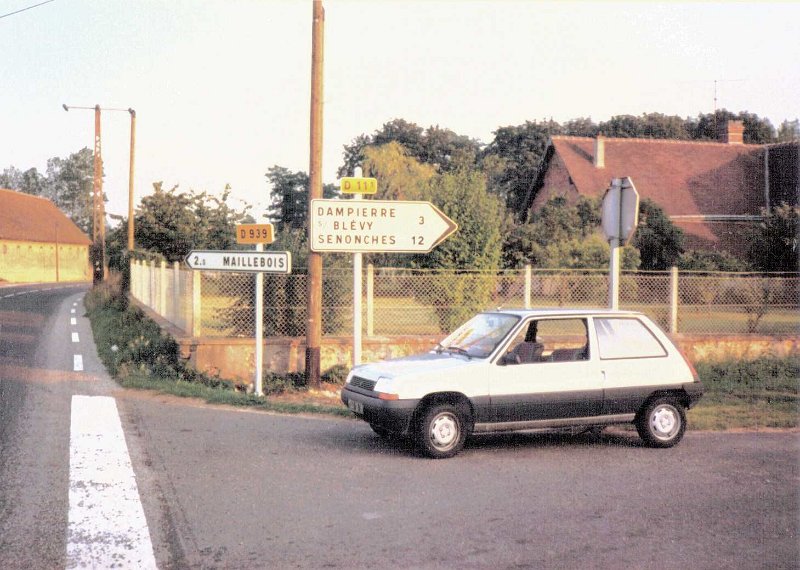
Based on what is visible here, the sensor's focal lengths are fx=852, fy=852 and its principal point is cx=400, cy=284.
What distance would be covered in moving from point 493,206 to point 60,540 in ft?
46.9

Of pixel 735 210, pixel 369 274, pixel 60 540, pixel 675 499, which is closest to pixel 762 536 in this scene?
pixel 675 499

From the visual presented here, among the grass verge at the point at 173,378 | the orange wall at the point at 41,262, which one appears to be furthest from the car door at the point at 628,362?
the orange wall at the point at 41,262

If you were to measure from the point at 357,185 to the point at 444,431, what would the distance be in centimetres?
475

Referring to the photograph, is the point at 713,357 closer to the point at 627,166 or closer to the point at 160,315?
the point at 160,315

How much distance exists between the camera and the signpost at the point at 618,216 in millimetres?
11500

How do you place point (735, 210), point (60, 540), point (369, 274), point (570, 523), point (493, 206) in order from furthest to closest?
point (735, 210), point (493, 206), point (369, 274), point (570, 523), point (60, 540)

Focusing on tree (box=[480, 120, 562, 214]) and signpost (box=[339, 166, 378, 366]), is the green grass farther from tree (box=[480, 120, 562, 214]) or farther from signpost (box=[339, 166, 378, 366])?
tree (box=[480, 120, 562, 214])

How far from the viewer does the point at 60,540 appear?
548 centimetres

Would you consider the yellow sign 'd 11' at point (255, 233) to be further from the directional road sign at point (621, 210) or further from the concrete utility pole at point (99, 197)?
the concrete utility pole at point (99, 197)

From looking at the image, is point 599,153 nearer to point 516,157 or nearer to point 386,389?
point 516,157

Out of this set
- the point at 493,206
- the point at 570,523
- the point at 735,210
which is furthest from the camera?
the point at 735,210

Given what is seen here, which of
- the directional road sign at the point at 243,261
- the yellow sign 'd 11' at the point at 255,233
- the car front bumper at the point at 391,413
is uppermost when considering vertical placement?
the yellow sign 'd 11' at the point at 255,233

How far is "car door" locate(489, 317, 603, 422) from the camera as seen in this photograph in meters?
8.25

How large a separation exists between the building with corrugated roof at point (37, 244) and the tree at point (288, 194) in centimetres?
2893
